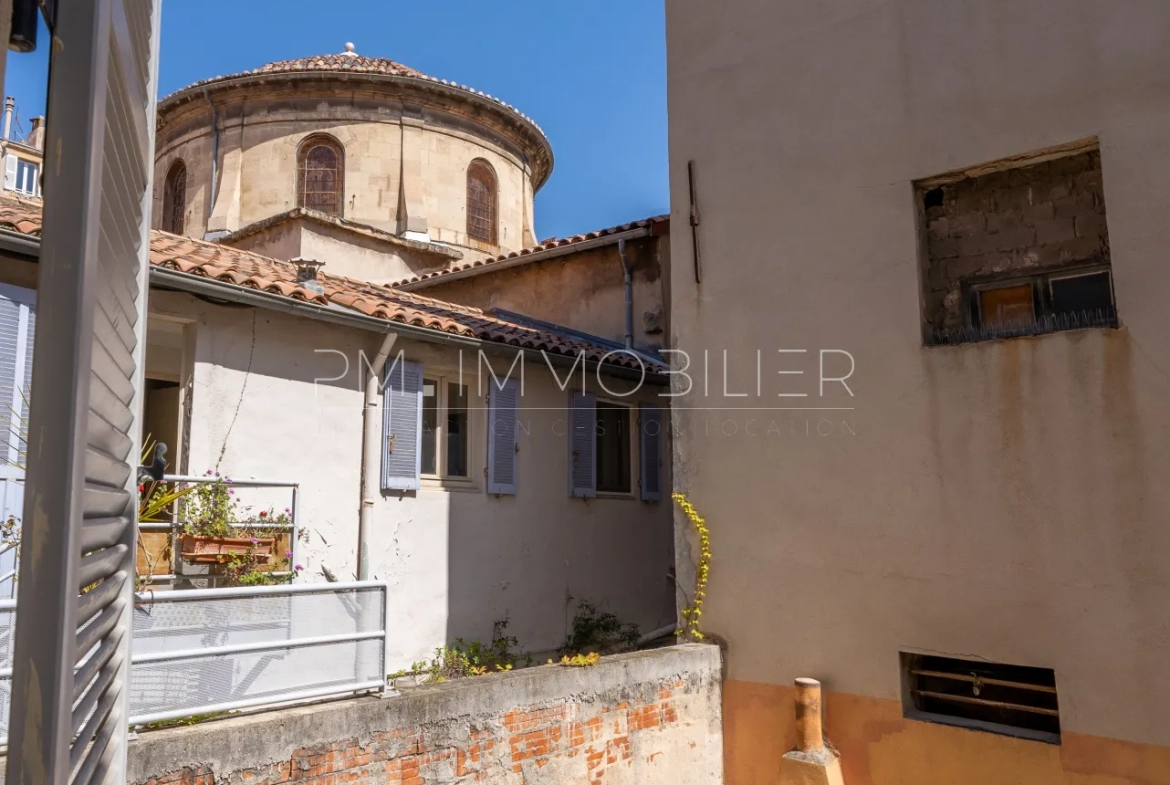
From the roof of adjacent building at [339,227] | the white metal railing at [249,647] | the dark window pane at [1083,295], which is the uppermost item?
the roof of adjacent building at [339,227]

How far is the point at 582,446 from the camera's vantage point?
11.4m

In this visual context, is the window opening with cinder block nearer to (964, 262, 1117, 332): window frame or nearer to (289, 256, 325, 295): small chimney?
(964, 262, 1117, 332): window frame

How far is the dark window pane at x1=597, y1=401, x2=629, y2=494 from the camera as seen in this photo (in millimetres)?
11859

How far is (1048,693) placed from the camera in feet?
22.7

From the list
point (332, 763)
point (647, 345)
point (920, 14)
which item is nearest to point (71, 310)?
point (332, 763)

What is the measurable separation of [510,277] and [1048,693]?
31.6 ft

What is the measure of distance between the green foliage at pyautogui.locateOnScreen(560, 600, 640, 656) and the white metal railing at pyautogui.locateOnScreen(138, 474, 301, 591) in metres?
3.88

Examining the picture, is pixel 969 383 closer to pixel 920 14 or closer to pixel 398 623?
pixel 920 14

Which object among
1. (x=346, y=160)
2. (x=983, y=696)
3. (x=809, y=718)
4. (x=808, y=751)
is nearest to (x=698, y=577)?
(x=809, y=718)

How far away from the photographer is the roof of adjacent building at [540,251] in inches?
490

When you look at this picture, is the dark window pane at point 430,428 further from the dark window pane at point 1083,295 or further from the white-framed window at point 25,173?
the white-framed window at point 25,173

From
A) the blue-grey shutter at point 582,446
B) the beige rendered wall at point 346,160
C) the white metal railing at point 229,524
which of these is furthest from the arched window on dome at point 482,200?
the white metal railing at point 229,524

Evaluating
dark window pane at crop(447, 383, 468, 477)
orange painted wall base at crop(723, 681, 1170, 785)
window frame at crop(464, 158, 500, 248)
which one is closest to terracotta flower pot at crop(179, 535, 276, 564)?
dark window pane at crop(447, 383, 468, 477)

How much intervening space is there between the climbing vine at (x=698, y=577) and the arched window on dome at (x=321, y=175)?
1216 cm
